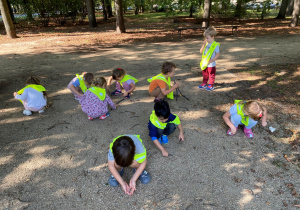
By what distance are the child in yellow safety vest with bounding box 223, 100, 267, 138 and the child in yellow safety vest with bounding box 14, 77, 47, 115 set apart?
3.69 metres

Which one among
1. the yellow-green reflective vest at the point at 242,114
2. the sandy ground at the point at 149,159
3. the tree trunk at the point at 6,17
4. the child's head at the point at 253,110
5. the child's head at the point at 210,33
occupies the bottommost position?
the sandy ground at the point at 149,159

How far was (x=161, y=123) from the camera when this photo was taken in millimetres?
3139

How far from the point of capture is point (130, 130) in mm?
3773

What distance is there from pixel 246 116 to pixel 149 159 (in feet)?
5.81

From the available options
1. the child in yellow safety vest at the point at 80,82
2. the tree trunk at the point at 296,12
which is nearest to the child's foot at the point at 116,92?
the child in yellow safety vest at the point at 80,82

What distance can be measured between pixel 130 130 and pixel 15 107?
2819 millimetres

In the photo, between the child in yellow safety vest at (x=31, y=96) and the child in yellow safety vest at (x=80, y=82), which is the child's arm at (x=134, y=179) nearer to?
the child in yellow safety vest at (x=80, y=82)

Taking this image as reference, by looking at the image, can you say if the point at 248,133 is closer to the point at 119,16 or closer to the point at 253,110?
the point at 253,110

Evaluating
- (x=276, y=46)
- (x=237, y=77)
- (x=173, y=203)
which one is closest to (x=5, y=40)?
(x=237, y=77)

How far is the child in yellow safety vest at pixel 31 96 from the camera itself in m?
4.03

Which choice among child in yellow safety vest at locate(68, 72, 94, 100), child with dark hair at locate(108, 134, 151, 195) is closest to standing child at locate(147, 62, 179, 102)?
child in yellow safety vest at locate(68, 72, 94, 100)

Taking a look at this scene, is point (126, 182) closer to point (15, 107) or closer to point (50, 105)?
point (50, 105)

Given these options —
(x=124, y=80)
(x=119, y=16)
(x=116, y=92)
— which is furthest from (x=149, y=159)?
(x=119, y=16)

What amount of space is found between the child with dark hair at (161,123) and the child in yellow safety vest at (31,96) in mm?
2525
